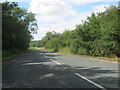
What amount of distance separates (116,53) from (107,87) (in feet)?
60.4

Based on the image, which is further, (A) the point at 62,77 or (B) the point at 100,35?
(B) the point at 100,35

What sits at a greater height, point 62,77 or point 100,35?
point 100,35

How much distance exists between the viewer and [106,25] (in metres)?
25.0

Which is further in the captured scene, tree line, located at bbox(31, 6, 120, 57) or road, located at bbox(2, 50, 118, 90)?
tree line, located at bbox(31, 6, 120, 57)

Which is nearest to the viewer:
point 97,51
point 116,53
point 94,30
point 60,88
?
point 60,88

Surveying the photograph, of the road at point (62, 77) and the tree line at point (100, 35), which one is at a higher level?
the tree line at point (100, 35)

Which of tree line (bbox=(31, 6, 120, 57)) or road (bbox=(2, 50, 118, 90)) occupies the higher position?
tree line (bbox=(31, 6, 120, 57))

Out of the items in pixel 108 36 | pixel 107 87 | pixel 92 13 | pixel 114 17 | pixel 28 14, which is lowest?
pixel 107 87

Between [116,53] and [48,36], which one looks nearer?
[116,53]

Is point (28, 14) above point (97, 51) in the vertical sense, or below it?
above

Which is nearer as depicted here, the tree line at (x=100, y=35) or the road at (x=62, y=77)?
the road at (x=62, y=77)

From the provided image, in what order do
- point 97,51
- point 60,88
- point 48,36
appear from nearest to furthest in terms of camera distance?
point 60,88 < point 97,51 < point 48,36

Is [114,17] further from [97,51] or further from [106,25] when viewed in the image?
[97,51]

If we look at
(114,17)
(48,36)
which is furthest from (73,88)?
(48,36)
